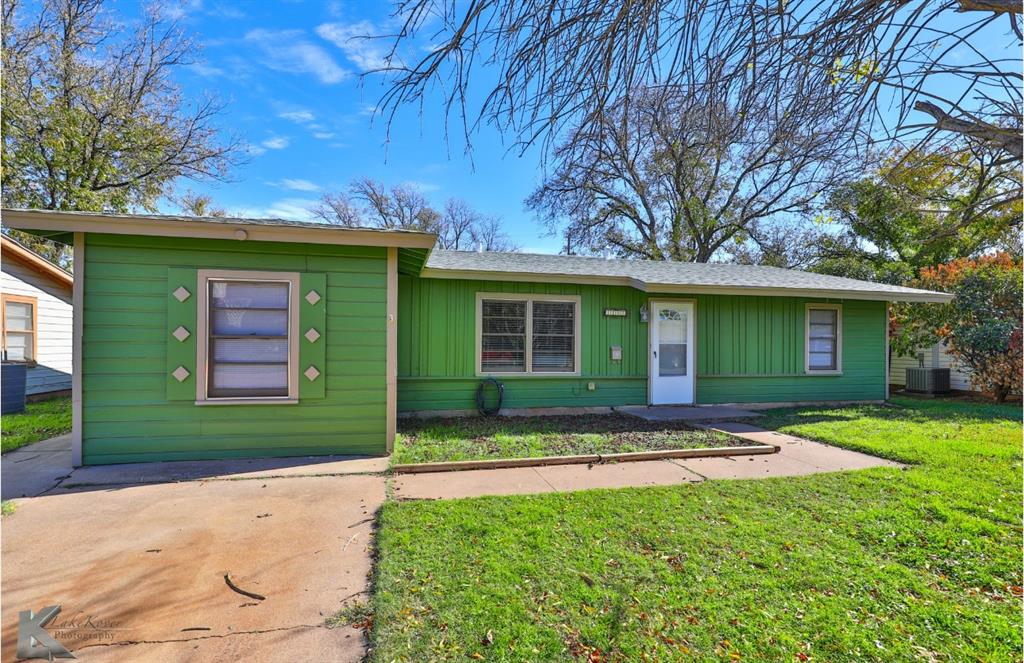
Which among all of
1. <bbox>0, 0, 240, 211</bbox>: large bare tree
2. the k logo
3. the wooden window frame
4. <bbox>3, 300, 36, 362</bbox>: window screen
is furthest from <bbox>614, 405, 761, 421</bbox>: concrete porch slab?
<bbox>0, 0, 240, 211</bbox>: large bare tree

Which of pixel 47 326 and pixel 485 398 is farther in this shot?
pixel 47 326

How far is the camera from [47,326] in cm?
1030

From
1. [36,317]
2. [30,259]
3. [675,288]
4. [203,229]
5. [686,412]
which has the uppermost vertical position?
[30,259]

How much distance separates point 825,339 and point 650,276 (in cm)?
417

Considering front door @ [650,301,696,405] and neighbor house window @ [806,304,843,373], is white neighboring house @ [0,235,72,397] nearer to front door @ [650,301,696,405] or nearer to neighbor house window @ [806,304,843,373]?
front door @ [650,301,696,405]

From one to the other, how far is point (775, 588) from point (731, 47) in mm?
2922

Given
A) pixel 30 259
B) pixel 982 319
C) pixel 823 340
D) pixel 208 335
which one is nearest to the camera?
pixel 208 335

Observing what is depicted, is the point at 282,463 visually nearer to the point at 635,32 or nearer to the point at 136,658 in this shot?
the point at 136,658

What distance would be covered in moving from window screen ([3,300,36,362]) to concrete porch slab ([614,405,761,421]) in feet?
39.5

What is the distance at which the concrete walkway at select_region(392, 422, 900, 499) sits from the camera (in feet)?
13.7

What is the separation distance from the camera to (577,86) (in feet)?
8.50

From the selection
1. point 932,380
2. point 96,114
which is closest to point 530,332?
point 932,380

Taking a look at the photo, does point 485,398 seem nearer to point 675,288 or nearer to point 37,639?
point 675,288

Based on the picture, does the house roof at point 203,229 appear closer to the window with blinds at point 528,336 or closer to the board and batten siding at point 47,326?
the window with blinds at point 528,336
